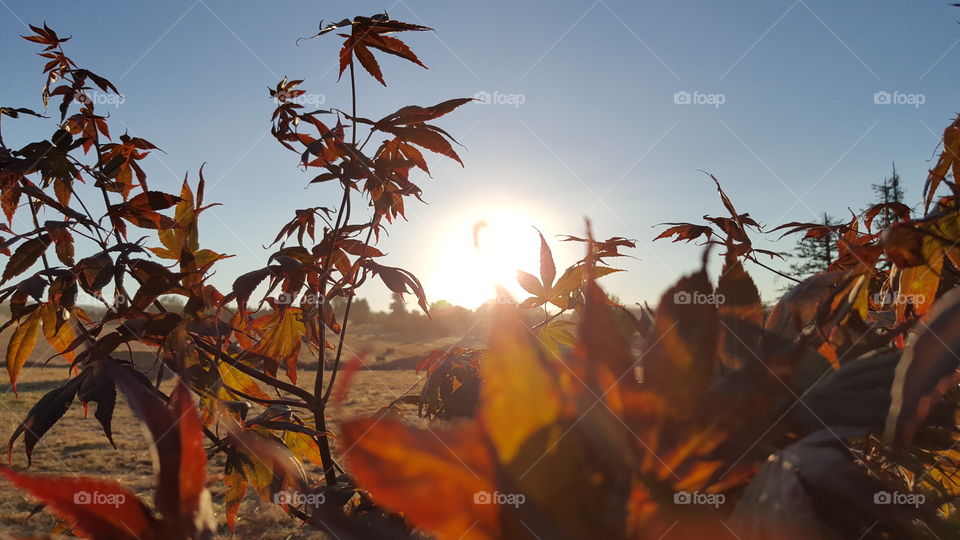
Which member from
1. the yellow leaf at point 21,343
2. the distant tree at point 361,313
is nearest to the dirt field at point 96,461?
the yellow leaf at point 21,343

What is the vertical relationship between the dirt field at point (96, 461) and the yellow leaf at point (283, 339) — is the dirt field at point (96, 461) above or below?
below

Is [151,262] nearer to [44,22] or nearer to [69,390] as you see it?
[69,390]

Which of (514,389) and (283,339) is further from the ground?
(283,339)

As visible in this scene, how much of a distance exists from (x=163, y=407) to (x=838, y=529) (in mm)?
385

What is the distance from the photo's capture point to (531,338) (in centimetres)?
29

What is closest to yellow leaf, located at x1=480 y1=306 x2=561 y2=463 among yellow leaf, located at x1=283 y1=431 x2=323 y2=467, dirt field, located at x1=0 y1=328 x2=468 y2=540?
dirt field, located at x1=0 y1=328 x2=468 y2=540

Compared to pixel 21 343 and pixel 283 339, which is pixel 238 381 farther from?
pixel 21 343

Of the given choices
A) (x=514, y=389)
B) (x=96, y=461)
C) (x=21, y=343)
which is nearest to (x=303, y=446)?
(x=21, y=343)

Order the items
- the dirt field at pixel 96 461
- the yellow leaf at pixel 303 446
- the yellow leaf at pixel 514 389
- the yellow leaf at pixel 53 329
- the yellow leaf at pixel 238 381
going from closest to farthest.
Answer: the yellow leaf at pixel 514 389 < the yellow leaf at pixel 303 446 < the yellow leaf at pixel 238 381 < the yellow leaf at pixel 53 329 < the dirt field at pixel 96 461

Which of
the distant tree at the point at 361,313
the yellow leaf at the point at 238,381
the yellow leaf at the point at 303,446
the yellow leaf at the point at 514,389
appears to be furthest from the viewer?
the distant tree at the point at 361,313

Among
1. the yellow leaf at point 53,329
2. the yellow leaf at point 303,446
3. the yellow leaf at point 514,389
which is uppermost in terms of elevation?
the yellow leaf at point 53,329

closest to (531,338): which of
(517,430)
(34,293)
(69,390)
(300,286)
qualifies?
(517,430)

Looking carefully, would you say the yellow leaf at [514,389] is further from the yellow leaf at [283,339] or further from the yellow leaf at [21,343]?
the yellow leaf at [21,343]

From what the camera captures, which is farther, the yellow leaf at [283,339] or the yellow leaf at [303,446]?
the yellow leaf at [283,339]
